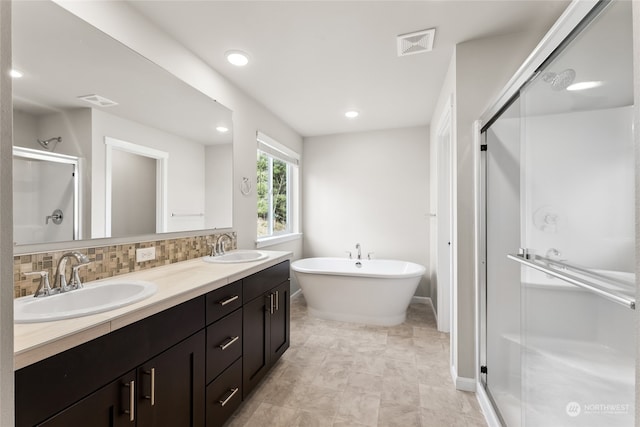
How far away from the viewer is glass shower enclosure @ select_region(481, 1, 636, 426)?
4.32 feet

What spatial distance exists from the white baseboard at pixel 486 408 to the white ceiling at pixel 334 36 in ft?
7.63

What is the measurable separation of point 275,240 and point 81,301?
2.17m

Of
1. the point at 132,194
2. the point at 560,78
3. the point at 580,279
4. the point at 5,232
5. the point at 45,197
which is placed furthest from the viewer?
the point at 132,194

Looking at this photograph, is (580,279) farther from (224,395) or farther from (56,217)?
(56,217)

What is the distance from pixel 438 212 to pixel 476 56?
5.16 feet

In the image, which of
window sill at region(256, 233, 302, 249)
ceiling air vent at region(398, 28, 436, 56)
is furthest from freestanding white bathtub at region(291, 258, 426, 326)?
ceiling air vent at region(398, 28, 436, 56)

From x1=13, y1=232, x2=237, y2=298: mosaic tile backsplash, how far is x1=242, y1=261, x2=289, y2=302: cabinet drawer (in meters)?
0.58

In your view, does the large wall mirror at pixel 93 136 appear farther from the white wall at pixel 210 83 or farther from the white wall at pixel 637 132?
the white wall at pixel 637 132

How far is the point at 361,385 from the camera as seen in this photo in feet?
6.49

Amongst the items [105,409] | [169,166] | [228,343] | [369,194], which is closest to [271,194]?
[369,194]

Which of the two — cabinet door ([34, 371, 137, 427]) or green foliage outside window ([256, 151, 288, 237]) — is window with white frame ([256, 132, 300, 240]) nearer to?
green foliage outside window ([256, 151, 288, 237])

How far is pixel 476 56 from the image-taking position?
6.21 ft

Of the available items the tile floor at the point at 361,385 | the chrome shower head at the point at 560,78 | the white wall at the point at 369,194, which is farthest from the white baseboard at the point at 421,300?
the chrome shower head at the point at 560,78

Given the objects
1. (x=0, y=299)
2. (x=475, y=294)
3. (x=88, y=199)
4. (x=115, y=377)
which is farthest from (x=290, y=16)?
(x=475, y=294)
